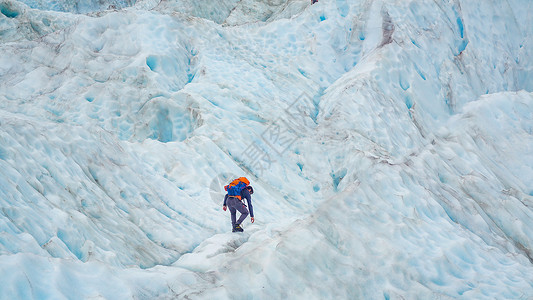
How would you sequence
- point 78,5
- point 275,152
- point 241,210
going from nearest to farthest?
point 241,210 → point 275,152 → point 78,5

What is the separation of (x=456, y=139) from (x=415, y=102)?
1673 millimetres

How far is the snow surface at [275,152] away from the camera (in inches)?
267

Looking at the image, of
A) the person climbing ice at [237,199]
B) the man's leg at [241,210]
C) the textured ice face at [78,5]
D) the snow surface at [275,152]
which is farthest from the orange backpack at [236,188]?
the textured ice face at [78,5]

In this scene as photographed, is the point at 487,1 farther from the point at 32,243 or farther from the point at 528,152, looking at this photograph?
the point at 32,243

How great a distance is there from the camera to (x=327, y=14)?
17016mm

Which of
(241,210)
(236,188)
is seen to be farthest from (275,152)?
(241,210)


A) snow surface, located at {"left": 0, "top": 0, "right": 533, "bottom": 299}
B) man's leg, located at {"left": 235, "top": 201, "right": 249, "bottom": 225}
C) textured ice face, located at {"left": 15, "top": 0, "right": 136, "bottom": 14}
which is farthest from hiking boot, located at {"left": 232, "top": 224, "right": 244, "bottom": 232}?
textured ice face, located at {"left": 15, "top": 0, "right": 136, "bottom": 14}

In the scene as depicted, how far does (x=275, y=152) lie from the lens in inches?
496

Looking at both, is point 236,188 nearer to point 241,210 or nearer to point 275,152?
point 241,210

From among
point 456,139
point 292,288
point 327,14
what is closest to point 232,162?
point 292,288

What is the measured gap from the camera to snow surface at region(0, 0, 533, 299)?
22.2ft

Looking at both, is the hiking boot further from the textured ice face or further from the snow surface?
the textured ice face

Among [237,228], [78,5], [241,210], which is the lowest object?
[78,5]

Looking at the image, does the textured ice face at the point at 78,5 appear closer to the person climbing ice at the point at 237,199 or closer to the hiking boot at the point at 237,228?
the person climbing ice at the point at 237,199
